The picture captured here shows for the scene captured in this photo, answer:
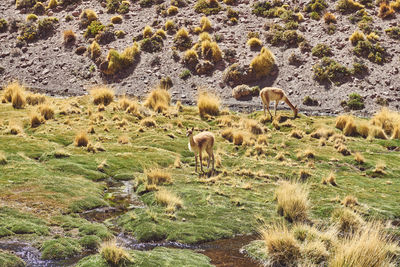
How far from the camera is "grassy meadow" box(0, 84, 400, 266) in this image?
8453 mm

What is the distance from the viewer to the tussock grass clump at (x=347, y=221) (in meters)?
9.90

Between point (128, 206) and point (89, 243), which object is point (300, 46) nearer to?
point (128, 206)

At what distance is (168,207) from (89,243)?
2.39 meters

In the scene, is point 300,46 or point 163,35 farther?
point 163,35

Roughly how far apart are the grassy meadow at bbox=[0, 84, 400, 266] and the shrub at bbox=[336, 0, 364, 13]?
1704 cm

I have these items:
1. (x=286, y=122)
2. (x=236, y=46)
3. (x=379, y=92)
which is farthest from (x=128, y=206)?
(x=236, y=46)

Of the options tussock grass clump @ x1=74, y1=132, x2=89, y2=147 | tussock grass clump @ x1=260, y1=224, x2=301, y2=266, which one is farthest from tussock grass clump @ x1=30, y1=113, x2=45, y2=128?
tussock grass clump @ x1=260, y1=224, x2=301, y2=266

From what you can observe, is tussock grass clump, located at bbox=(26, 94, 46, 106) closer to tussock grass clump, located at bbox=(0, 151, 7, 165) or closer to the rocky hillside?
the rocky hillside

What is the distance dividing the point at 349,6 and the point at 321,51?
7405 millimetres

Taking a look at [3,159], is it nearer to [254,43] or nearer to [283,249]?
[283,249]

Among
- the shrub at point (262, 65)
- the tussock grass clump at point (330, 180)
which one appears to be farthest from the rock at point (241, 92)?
the tussock grass clump at point (330, 180)

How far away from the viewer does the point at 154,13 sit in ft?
126

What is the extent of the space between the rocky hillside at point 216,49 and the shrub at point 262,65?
70 millimetres

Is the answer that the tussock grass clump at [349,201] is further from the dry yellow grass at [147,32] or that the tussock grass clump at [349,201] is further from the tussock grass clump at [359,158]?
the dry yellow grass at [147,32]
